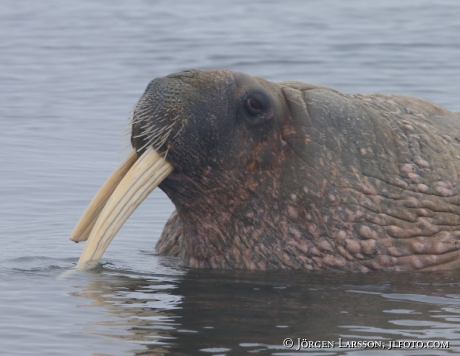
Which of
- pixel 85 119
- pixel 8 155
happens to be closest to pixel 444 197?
pixel 8 155

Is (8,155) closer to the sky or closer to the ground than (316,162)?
closer to the ground

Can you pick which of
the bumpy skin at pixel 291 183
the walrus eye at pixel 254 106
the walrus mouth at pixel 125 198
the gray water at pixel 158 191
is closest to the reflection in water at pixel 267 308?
the gray water at pixel 158 191

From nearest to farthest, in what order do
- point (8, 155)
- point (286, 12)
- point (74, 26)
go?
→ point (8, 155) → point (74, 26) → point (286, 12)

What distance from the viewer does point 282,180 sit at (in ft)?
28.8

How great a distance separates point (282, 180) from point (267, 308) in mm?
1218

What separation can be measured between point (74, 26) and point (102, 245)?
65.1 feet

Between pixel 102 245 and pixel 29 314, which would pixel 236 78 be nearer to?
pixel 102 245

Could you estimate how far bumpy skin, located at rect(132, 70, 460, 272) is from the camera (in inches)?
337

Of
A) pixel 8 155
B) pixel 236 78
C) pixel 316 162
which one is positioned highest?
pixel 236 78

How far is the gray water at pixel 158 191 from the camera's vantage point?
7375 millimetres

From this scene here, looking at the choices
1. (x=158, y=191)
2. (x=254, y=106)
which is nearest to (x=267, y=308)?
(x=254, y=106)

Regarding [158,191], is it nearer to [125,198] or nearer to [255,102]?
[255,102]

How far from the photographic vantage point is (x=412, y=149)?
30.0 ft

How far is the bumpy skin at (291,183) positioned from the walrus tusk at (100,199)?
0.74ft
